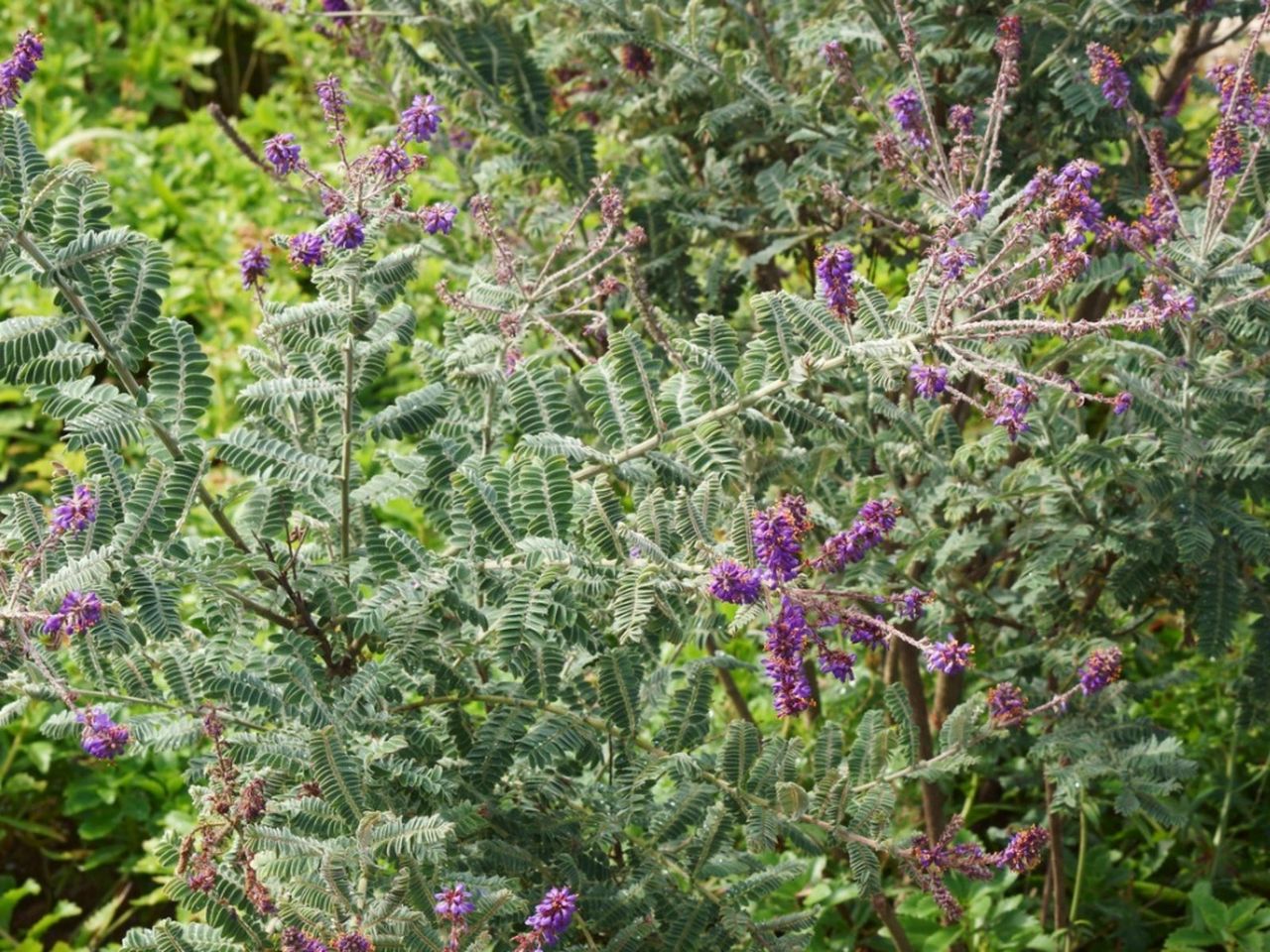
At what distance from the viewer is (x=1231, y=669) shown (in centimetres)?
366

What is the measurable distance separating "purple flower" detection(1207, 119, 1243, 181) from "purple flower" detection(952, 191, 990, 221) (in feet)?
1.24

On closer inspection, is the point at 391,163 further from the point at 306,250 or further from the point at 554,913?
the point at 554,913

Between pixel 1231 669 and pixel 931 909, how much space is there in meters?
0.99

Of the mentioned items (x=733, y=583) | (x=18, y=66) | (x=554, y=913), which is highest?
(x=18, y=66)

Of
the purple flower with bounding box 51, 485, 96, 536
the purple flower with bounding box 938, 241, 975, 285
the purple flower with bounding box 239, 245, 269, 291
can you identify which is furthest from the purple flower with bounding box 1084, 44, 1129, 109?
the purple flower with bounding box 51, 485, 96, 536

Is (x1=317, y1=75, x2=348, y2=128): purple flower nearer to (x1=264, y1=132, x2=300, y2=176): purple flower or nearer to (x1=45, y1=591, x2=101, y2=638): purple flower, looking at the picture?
(x1=264, y1=132, x2=300, y2=176): purple flower

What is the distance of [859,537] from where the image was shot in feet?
7.39

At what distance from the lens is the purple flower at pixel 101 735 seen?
1977 millimetres

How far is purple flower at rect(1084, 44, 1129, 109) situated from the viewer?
2582 mm

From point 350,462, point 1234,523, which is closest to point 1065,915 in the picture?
point 1234,523

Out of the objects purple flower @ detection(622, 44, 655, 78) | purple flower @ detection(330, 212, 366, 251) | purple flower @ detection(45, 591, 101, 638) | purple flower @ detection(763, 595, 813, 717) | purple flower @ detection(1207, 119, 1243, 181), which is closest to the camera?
purple flower @ detection(45, 591, 101, 638)

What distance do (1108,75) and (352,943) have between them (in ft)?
6.12

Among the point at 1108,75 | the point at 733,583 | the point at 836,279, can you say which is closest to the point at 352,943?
the point at 733,583

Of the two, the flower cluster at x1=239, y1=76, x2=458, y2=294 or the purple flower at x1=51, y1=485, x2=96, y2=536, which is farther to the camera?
the flower cluster at x1=239, y1=76, x2=458, y2=294
